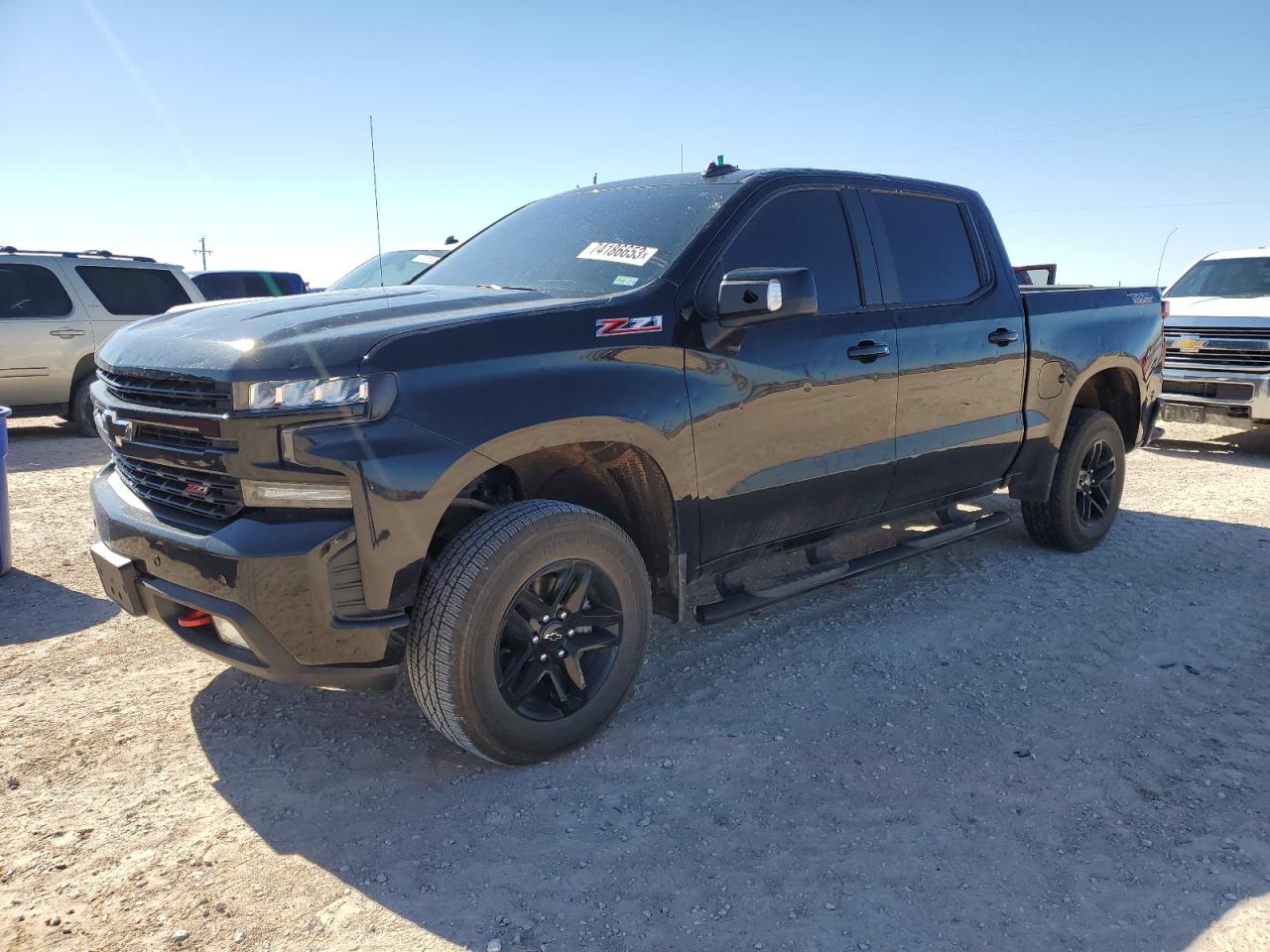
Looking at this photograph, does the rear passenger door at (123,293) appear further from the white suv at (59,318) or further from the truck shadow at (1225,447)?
the truck shadow at (1225,447)

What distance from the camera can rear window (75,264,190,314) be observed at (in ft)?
32.3

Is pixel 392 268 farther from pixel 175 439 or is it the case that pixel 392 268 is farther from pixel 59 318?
pixel 175 439

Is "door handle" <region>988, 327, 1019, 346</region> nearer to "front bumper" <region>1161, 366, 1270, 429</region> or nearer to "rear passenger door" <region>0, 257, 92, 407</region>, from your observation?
"front bumper" <region>1161, 366, 1270, 429</region>

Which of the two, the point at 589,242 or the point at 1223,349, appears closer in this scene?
the point at 589,242

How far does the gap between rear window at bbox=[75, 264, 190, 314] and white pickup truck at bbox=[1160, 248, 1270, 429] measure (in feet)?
34.8

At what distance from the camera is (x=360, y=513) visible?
2541 millimetres

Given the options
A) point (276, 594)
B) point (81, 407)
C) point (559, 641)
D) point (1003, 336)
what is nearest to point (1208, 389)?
point (1003, 336)

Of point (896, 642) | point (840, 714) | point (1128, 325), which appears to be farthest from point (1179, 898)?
point (1128, 325)

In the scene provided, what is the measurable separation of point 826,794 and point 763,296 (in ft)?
5.38

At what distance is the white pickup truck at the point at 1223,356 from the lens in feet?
28.3

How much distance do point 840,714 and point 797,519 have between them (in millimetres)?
793

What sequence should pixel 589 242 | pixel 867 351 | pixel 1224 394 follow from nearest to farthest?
pixel 589 242 → pixel 867 351 → pixel 1224 394

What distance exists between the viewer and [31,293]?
944cm

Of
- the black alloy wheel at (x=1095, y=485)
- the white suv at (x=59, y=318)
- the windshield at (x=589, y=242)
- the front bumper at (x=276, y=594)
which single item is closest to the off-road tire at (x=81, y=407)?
the white suv at (x=59, y=318)
